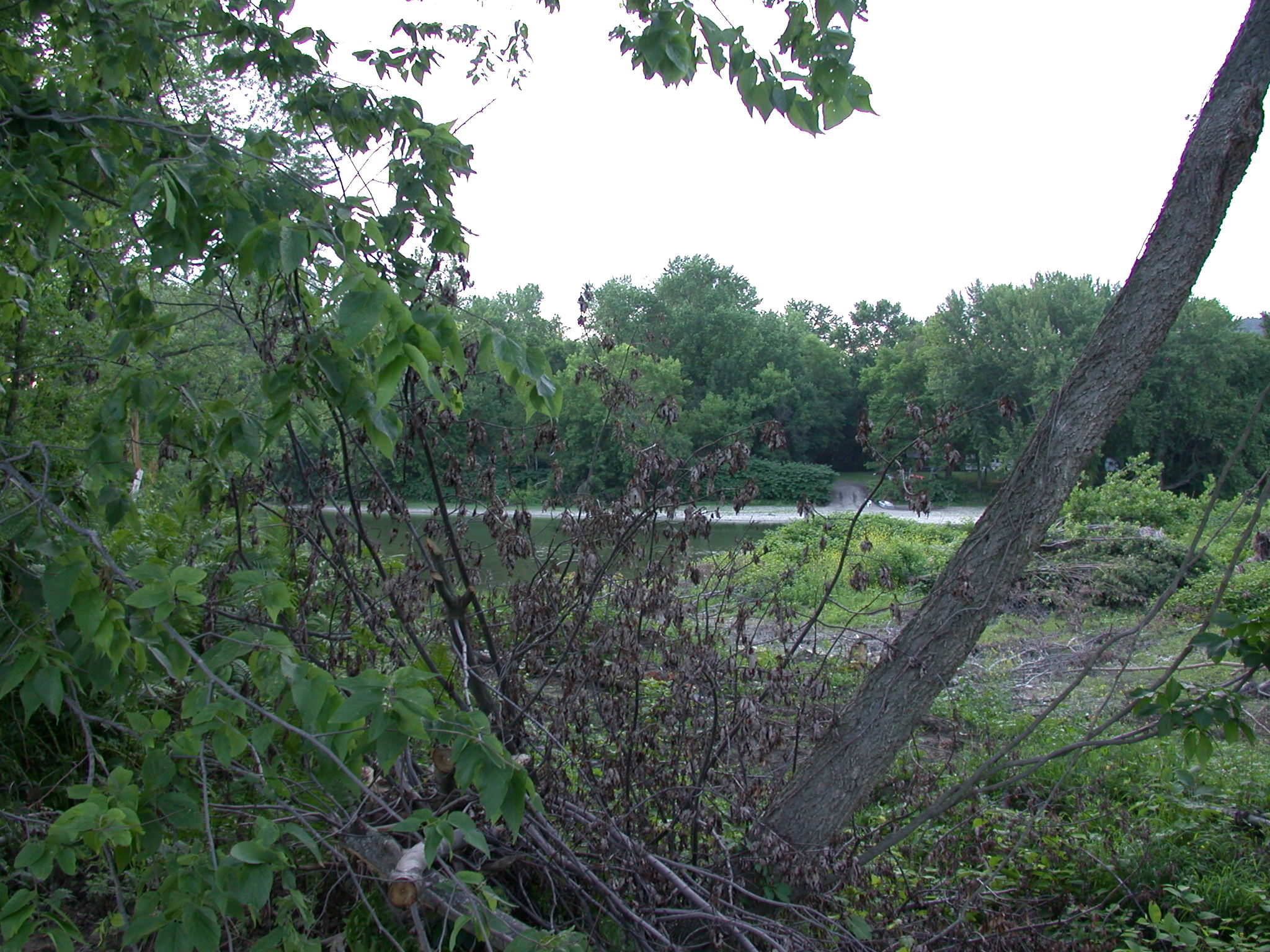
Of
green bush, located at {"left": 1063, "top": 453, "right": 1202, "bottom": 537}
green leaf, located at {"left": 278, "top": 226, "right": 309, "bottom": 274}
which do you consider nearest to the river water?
green leaf, located at {"left": 278, "top": 226, "right": 309, "bottom": 274}

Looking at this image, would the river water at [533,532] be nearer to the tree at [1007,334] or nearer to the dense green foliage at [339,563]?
the dense green foliage at [339,563]

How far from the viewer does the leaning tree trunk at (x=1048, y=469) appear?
A: 332 cm

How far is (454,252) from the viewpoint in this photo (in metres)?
3.17

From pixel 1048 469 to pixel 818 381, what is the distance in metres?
50.4

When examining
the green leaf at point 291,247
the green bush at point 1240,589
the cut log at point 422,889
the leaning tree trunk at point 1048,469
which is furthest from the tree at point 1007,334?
the green leaf at point 291,247

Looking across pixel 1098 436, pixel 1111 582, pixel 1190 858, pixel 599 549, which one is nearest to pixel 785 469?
pixel 599 549

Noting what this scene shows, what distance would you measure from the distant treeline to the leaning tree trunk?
0.97 feet

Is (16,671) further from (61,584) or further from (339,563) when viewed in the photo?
(339,563)

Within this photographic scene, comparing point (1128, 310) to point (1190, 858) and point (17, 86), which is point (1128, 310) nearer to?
point (1190, 858)

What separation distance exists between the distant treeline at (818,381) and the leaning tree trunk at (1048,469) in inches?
11.6

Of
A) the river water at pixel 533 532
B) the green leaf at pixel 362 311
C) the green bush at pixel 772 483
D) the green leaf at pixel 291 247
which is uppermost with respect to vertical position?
the green leaf at pixel 291 247

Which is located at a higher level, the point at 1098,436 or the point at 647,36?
the point at 647,36

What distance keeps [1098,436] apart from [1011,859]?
232 centimetres

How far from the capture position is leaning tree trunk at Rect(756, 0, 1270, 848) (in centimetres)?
332
